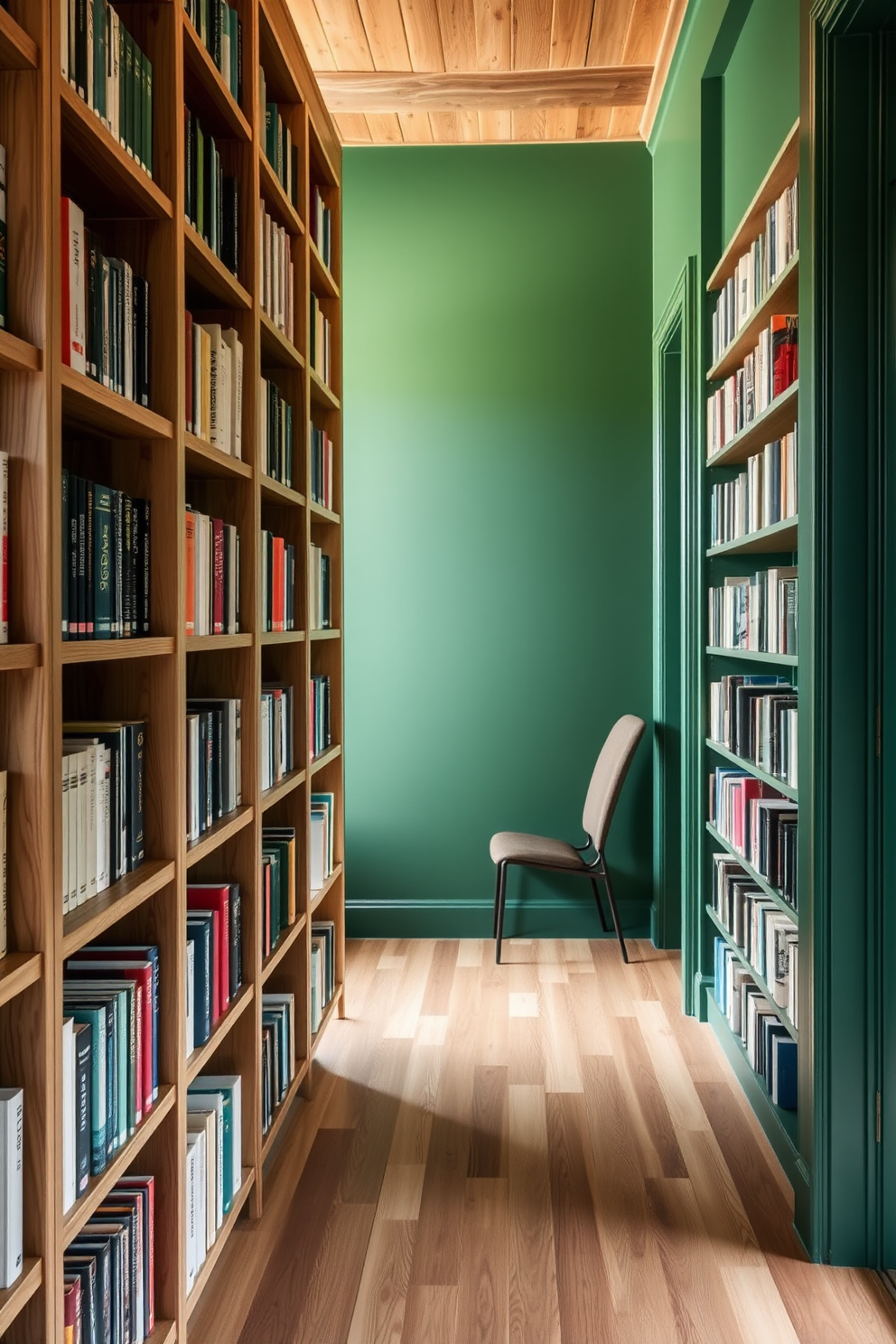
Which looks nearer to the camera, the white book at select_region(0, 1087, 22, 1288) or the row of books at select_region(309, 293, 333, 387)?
the white book at select_region(0, 1087, 22, 1288)

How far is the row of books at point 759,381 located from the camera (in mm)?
2410

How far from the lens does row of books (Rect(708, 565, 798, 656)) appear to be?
2.35m

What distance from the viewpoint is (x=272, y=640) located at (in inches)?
96.5

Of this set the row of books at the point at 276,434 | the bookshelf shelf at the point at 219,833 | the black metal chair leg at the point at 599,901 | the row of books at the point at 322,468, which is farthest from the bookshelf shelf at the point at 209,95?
the black metal chair leg at the point at 599,901

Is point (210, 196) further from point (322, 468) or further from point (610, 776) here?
point (610, 776)

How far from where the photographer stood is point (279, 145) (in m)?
2.57

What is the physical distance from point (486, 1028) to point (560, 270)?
10.2ft

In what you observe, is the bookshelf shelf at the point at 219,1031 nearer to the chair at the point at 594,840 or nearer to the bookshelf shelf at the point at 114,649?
the bookshelf shelf at the point at 114,649

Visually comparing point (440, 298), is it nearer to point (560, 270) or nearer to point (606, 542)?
point (560, 270)

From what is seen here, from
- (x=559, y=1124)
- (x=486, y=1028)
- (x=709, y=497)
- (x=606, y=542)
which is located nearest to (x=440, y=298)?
(x=606, y=542)

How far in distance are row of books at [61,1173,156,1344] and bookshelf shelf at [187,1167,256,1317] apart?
142 mm

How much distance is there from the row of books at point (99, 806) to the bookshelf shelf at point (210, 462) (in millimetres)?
521

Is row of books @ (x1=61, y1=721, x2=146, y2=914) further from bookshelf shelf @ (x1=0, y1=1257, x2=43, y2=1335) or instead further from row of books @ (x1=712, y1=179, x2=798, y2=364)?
row of books @ (x1=712, y1=179, x2=798, y2=364)

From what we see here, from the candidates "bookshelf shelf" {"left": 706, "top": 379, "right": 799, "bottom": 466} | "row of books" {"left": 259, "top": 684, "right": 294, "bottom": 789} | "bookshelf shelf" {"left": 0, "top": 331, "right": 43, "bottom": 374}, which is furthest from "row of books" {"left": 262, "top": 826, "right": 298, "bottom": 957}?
"bookshelf shelf" {"left": 706, "top": 379, "right": 799, "bottom": 466}
